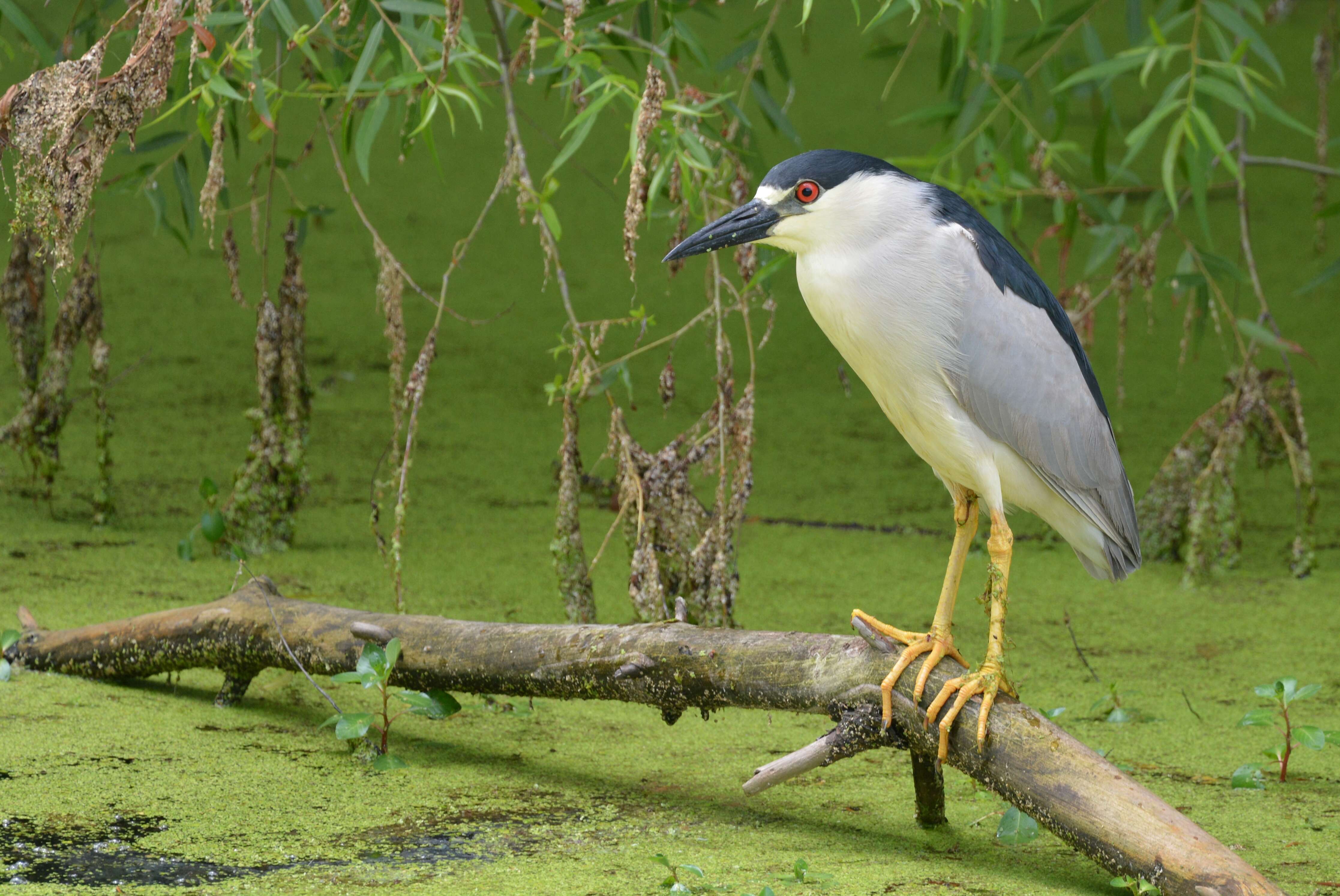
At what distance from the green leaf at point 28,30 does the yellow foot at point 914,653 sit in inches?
63.0

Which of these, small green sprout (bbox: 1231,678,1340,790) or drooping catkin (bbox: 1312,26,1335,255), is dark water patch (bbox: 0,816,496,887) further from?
drooping catkin (bbox: 1312,26,1335,255)

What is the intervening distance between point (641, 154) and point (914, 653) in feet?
2.46

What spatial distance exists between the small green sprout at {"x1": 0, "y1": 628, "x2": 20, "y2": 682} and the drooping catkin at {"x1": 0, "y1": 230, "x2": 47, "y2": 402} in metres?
0.85

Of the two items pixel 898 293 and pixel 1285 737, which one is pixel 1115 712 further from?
pixel 898 293

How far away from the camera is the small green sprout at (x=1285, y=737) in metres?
1.81

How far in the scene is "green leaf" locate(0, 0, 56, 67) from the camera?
212 centimetres

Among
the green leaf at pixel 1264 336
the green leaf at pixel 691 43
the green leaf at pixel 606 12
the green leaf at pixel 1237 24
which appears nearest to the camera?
the green leaf at pixel 606 12

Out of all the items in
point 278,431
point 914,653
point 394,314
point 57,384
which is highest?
point 394,314

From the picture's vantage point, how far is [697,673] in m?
1.80

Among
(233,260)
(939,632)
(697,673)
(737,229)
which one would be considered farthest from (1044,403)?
(233,260)

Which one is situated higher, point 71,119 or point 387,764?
point 71,119

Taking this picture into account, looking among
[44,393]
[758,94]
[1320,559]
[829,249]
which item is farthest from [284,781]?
[1320,559]

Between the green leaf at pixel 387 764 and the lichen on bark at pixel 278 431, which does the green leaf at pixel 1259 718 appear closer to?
the green leaf at pixel 387 764

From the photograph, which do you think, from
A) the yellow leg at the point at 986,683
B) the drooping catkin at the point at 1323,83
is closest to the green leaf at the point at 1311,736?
the yellow leg at the point at 986,683
